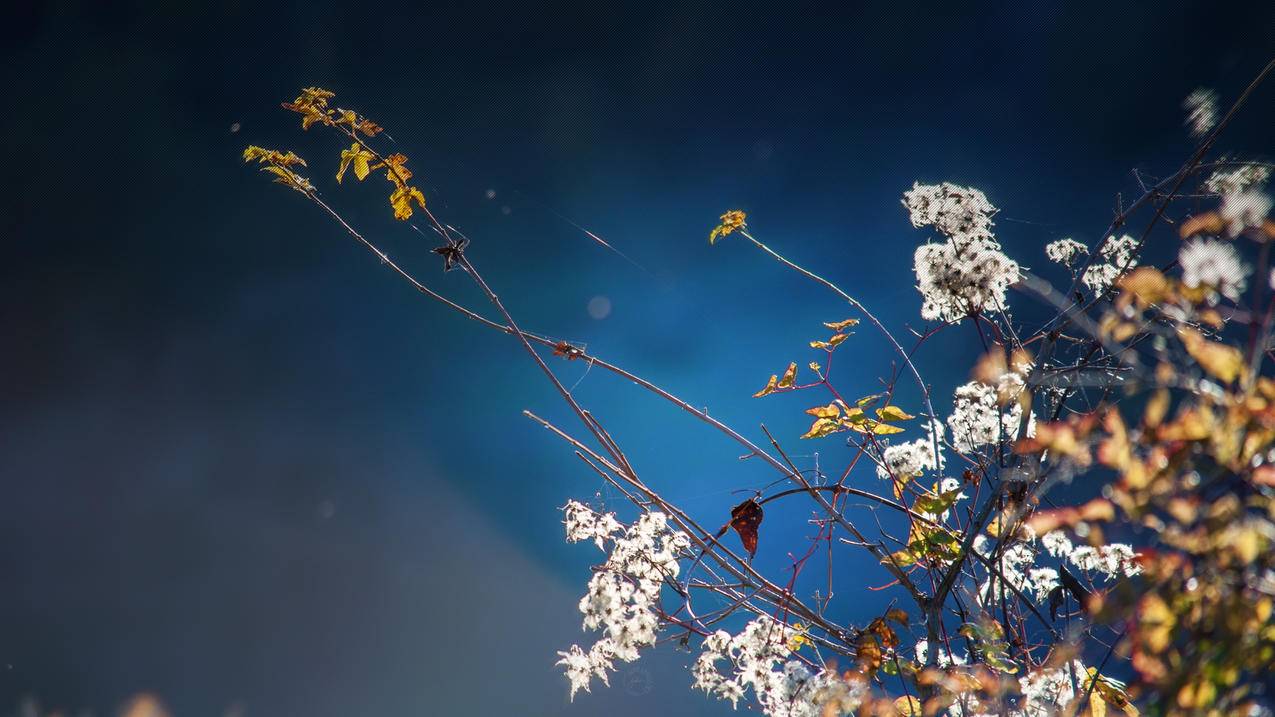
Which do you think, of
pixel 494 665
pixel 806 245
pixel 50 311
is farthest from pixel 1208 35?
pixel 50 311

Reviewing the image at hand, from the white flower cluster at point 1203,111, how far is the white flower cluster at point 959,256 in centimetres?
19

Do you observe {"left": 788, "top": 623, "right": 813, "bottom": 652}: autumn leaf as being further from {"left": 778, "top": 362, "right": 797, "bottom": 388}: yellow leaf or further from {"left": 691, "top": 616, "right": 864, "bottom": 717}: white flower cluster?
{"left": 778, "top": 362, "right": 797, "bottom": 388}: yellow leaf

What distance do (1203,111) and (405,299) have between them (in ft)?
11.6

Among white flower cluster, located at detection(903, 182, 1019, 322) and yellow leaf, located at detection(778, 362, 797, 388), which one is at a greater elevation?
white flower cluster, located at detection(903, 182, 1019, 322)

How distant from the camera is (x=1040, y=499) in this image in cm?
74

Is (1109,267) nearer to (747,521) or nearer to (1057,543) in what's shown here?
(1057,543)

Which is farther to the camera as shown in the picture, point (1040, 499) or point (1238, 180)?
point (1040, 499)

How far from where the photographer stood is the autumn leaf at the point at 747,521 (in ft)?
2.37

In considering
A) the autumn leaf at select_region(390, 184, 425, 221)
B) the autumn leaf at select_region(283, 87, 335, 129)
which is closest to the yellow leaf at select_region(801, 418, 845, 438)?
the autumn leaf at select_region(390, 184, 425, 221)

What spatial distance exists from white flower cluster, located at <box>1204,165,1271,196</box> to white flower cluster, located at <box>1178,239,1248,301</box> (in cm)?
27

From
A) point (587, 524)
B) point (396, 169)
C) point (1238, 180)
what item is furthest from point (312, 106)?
point (1238, 180)

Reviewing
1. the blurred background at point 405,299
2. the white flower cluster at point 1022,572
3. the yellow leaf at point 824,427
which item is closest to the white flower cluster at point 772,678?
the yellow leaf at point 824,427

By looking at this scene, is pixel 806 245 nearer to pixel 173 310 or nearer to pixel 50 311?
pixel 173 310

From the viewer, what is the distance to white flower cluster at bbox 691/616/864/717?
2.31ft
